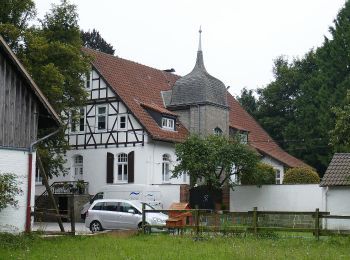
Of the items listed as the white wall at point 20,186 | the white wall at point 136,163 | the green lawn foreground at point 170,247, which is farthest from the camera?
the white wall at point 136,163

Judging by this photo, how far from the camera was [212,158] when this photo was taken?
36719 mm

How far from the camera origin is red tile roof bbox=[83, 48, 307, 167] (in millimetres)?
41772

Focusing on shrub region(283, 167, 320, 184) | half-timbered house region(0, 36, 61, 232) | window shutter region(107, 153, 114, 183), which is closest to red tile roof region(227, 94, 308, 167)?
shrub region(283, 167, 320, 184)

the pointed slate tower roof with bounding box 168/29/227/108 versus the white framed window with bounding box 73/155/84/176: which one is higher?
the pointed slate tower roof with bounding box 168/29/227/108

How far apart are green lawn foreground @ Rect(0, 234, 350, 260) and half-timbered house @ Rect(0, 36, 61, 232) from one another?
5.25 ft

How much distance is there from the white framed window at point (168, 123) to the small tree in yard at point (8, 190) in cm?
2116

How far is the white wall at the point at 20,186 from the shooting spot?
902 inches

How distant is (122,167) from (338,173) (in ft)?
48.0

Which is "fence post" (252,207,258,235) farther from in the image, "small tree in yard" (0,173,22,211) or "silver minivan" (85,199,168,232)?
"small tree in yard" (0,173,22,211)

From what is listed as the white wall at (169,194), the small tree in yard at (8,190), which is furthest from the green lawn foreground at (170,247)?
the white wall at (169,194)

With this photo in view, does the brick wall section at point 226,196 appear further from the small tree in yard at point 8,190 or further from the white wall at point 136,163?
the small tree in yard at point 8,190

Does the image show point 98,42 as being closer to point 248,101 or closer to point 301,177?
point 248,101

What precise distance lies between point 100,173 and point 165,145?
4660 mm

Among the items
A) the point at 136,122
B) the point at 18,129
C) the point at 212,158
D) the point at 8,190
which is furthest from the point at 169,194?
the point at 8,190
